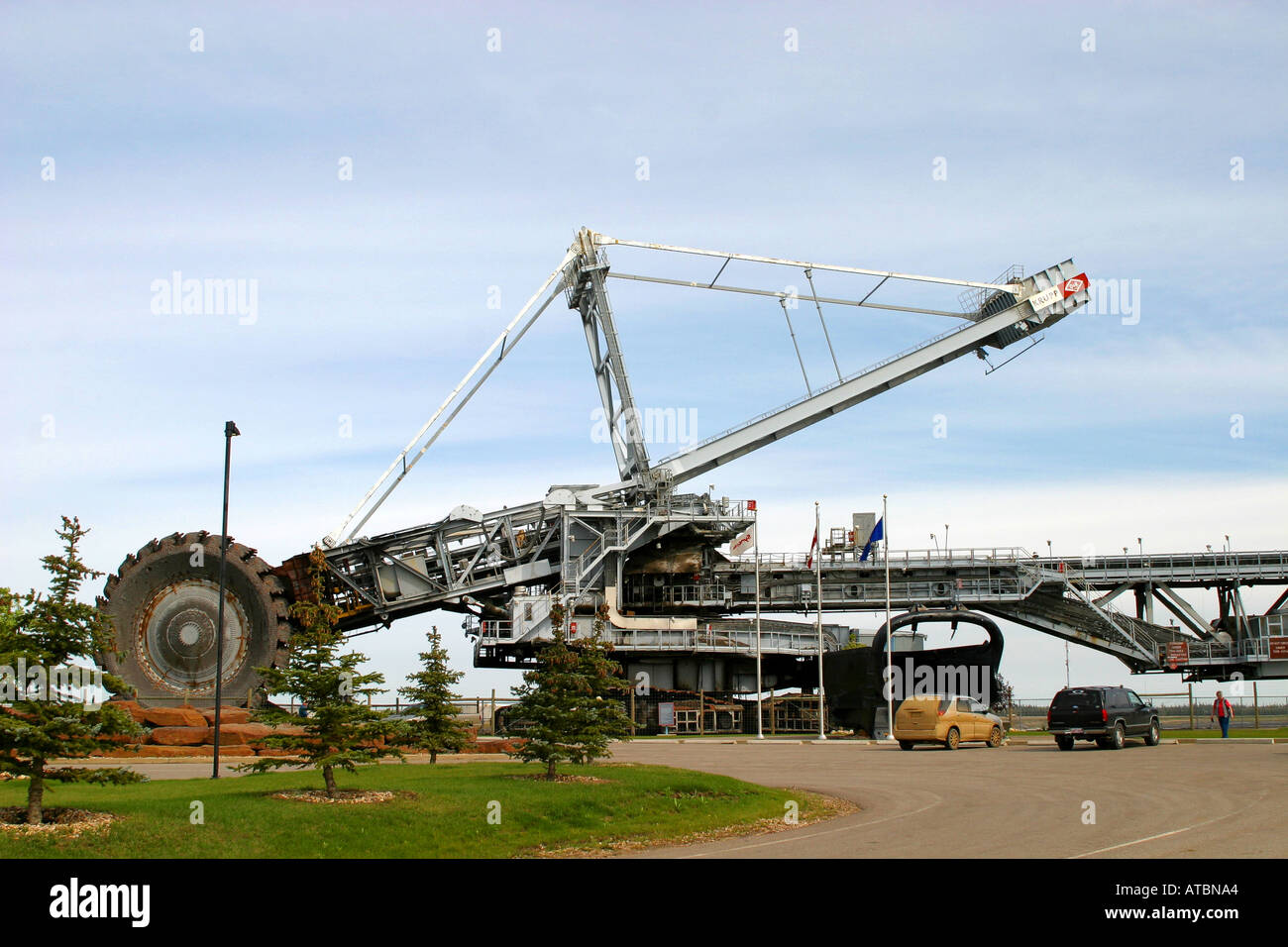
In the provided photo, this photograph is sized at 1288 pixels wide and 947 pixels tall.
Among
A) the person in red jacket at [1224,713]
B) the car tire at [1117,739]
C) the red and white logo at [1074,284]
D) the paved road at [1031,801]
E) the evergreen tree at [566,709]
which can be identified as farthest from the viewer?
the red and white logo at [1074,284]

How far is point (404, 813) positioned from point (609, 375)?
4098cm

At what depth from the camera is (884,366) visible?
2240 inches

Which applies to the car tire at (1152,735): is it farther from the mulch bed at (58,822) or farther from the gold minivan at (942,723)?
the mulch bed at (58,822)

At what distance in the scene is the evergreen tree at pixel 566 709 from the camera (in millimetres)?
20781

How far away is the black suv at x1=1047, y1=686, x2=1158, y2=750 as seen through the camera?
3188 cm

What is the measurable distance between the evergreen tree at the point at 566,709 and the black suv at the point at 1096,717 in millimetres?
16069

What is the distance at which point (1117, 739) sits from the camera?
32.0 metres

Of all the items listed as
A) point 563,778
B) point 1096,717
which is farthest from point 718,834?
point 1096,717

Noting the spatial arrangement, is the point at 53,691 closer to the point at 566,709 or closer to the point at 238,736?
the point at 566,709

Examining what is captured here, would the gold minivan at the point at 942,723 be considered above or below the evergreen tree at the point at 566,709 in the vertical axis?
below

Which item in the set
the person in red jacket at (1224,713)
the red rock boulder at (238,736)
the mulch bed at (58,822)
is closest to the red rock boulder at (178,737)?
the red rock boulder at (238,736)

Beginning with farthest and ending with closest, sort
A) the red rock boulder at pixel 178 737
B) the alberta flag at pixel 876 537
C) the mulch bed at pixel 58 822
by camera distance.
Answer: the alberta flag at pixel 876 537
the red rock boulder at pixel 178 737
the mulch bed at pixel 58 822

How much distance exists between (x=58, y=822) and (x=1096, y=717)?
27142 mm
